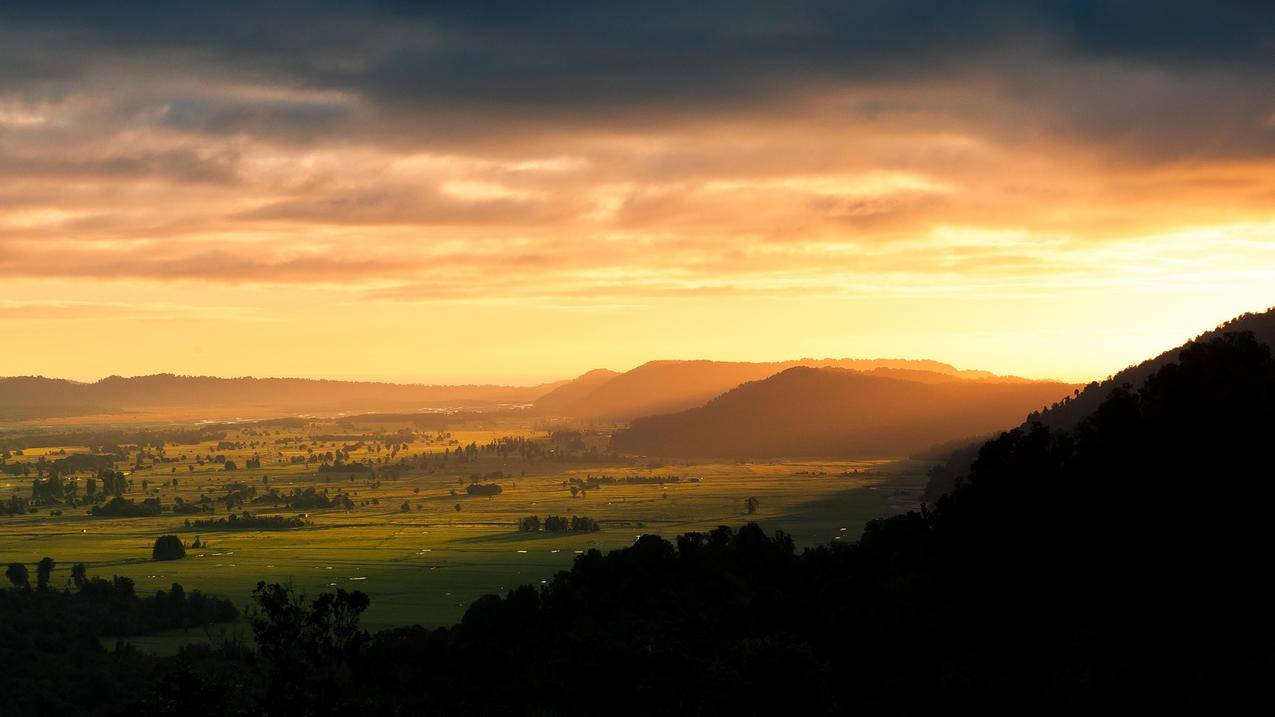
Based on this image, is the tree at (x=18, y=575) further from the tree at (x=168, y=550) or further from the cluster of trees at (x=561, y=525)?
the cluster of trees at (x=561, y=525)

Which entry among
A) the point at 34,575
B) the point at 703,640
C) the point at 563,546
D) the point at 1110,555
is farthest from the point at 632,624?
the point at 34,575

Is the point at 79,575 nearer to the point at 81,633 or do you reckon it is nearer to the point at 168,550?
the point at 168,550

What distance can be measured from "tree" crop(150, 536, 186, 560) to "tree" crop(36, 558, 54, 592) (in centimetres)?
1839

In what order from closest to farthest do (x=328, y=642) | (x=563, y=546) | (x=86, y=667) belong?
1. (x=328, y=642)
2. (x=86, y=667)
3. (x=563, y=546)

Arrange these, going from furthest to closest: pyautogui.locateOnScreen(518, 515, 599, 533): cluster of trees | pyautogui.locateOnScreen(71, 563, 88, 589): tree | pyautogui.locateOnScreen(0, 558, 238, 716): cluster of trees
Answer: pyautogui.locateOnScreen(518, 515, 599, 533): cluster of trees
pyautogui.locateOnScreen(71, 563, 88, 589): tree
pyautogui.locateOnScreen(0, 558, 238, 716): cluster of trees

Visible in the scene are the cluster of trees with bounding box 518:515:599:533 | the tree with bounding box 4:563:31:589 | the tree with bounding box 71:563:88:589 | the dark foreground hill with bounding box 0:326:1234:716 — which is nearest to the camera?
the dark foreground hill with bounding box 0:326:1234:716

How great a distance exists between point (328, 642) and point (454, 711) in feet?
87.5

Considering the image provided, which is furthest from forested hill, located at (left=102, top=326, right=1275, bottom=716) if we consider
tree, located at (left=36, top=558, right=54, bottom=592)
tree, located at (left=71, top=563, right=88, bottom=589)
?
tree, located at (left=36, top=558, right=54, bottom=592)

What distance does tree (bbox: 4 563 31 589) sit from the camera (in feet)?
455

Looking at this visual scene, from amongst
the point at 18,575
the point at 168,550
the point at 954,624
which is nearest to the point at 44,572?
the point at 18,575

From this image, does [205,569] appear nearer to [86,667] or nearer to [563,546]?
[563,546]

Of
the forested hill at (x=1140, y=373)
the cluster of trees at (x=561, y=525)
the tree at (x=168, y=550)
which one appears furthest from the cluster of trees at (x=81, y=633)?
the forested hill at (x=1140, y=373)

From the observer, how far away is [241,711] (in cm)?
4238

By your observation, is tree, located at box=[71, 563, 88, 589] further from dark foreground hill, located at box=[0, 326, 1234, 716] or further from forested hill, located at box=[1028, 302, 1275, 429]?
forested hill, located at box=[1028, 302, 1275, 429]
